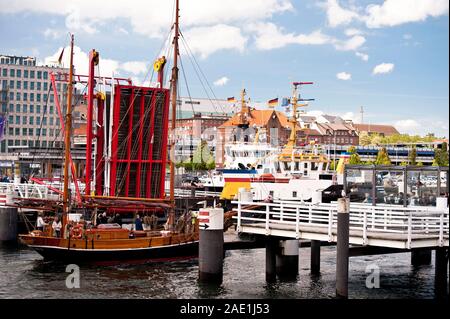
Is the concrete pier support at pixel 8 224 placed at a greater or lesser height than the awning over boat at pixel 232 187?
lesser

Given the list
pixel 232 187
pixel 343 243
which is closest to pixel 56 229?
pixel 343 243

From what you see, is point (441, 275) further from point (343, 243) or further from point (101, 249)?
point (101, 249)

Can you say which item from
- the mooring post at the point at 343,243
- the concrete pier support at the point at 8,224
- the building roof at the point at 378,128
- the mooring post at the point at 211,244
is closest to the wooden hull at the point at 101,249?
the mooring post at the point at 211,244

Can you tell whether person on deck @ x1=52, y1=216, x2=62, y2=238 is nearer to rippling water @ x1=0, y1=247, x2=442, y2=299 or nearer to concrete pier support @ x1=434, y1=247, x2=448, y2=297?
rippling water @ x1=0, y1=247, x2=442, y2=299

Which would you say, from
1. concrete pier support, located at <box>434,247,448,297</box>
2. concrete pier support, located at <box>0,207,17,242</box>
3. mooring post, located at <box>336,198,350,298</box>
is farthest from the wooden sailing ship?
mooring post, located at <box>336,198,350,298</box>

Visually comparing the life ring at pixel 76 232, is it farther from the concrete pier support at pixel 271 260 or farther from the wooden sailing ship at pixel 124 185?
the concrete pier support at pixel 271 260

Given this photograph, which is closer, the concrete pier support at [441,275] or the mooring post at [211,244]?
the concrete pier support at [441,275]

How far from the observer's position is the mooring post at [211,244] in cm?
2472

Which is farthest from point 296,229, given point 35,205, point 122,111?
point 122,111

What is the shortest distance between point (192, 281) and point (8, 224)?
15.7 m

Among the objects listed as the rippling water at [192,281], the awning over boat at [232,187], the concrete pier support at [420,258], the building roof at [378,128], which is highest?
the building roof at [378,128]

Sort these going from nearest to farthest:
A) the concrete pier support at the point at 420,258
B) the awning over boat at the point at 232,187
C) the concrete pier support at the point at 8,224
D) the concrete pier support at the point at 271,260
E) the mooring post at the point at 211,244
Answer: the mooring post at the point at 211,244, the concrete pier support at the point at 271,260, the concrete pier support at the point at 420,258, the concrete pier support at the point at 8,224, the awning over boat at the point at 232,187

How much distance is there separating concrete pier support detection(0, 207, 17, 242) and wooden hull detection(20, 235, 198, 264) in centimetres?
819

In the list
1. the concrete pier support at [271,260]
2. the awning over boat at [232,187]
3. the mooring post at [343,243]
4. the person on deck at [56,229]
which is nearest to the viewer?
the mooring post at [343,243]
